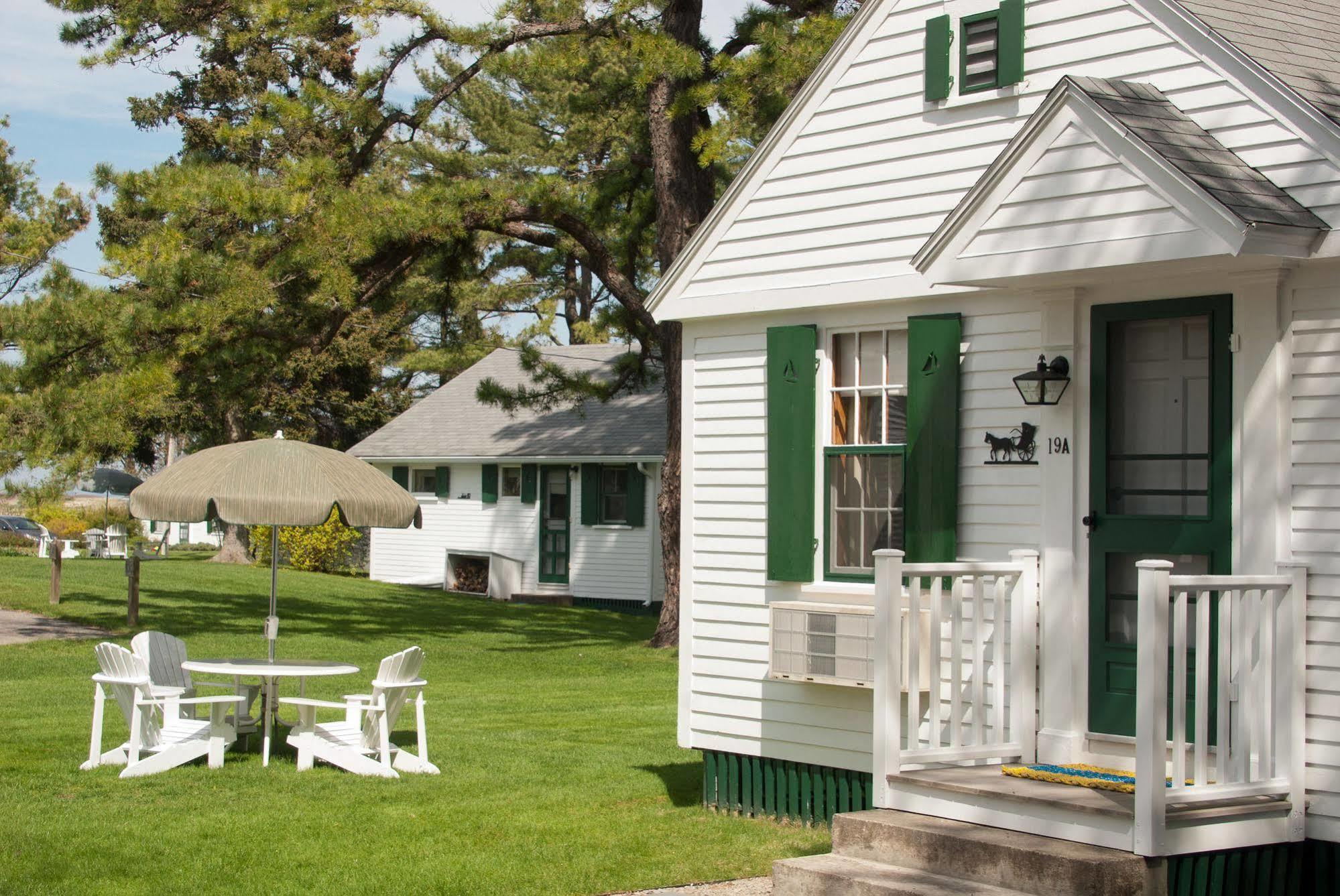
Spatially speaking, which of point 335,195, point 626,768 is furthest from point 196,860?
point 335,195

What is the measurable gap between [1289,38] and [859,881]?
484 cm

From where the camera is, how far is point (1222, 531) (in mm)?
6934

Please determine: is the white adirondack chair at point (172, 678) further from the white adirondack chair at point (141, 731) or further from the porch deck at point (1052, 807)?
the porch deck at point (1052, 807)

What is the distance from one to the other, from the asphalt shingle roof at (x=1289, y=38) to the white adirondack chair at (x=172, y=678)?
789 cm

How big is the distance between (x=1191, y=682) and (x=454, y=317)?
35.4m

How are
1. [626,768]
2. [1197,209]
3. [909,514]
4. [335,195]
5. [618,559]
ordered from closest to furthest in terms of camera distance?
[1197,209], [909,514], [626,768], [335,195], [618,559]

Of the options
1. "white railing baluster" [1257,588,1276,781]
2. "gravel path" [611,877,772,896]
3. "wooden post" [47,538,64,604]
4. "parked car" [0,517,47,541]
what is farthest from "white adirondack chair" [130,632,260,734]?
"parked car" [0,517,47,541]

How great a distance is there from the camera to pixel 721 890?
744 centimetres

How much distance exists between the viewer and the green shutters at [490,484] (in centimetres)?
3106

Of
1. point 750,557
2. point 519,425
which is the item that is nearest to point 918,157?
point 750,557

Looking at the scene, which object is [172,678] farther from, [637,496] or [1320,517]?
[637,496]

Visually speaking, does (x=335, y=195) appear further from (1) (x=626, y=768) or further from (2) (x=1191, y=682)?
(2) (x=1191, y=682)

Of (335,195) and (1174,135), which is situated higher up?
(335,195)

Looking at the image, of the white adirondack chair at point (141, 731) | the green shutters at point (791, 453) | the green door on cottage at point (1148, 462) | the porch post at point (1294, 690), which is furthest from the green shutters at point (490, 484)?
the porch post at point (1294, 690)
